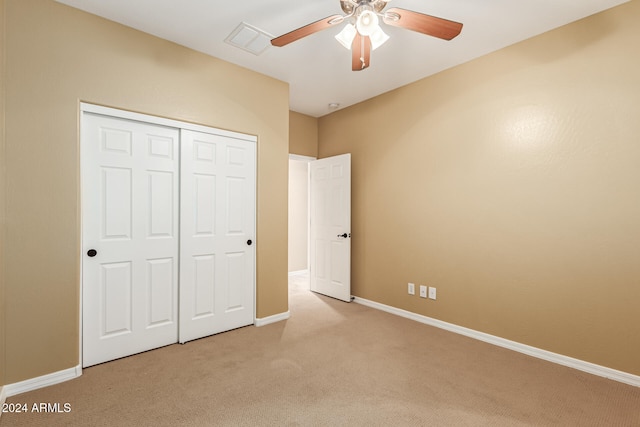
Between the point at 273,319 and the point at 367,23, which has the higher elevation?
the point at 367,23

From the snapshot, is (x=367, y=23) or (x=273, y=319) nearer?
(x=367, y=23)

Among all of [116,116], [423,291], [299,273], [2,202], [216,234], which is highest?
[116,116]

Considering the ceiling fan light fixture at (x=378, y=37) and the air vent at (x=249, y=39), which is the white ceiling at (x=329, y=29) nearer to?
the air vent at (x=249, y=39)

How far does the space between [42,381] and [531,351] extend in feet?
12.5

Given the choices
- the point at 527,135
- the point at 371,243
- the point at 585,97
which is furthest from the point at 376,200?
the point at 585,97

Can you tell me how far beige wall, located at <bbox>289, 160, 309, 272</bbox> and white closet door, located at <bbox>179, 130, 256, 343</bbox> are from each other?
2.77 m

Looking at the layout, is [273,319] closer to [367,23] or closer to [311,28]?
[311,28]

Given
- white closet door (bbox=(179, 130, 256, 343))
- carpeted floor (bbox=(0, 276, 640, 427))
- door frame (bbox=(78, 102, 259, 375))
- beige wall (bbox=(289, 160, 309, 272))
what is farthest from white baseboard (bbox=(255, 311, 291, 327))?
beige wall (bbox=(289, 160, 309, 272))

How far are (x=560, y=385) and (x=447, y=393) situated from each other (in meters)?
0.86

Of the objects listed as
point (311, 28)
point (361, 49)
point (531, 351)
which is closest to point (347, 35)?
point (361, 49)

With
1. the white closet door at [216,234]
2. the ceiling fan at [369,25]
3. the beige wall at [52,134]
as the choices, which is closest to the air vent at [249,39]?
the beige wall at [52,134]

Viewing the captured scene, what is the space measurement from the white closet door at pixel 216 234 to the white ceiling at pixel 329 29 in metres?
0.84

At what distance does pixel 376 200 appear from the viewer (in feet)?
12.9

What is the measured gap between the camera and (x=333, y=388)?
2.10 m
